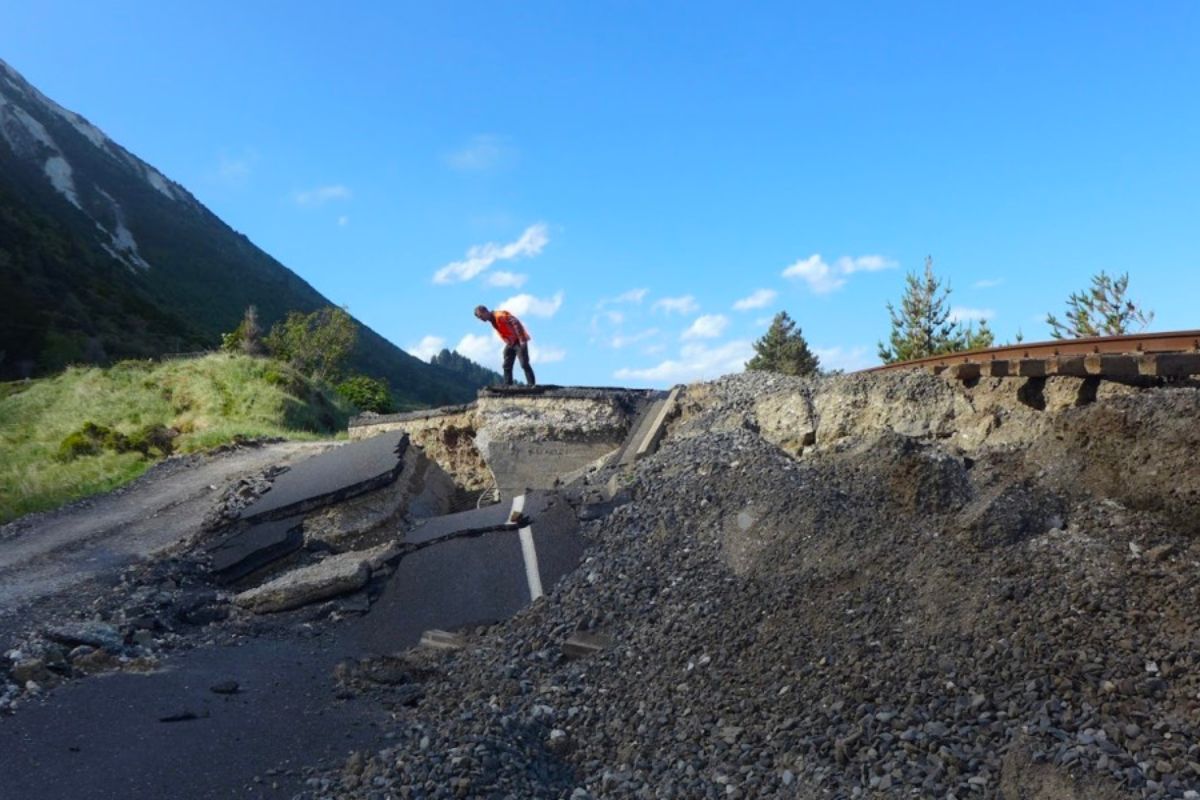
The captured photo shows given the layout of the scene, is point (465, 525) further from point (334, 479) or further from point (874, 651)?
point (874, 651)

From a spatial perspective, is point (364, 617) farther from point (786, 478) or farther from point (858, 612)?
point (858, 612)

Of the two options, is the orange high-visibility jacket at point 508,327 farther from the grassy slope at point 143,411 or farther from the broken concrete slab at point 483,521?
the grassy slope at point 143,411

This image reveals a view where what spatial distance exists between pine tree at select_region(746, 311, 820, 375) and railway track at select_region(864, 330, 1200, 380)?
2323 cm

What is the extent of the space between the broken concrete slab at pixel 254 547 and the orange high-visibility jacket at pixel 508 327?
4174 millimetres

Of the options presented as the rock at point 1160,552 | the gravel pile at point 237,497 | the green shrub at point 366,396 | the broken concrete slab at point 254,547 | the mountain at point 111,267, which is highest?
the mountain at point 111,267

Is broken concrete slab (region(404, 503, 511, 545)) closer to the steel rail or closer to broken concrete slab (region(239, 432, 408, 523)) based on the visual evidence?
broken concrete slab (region(239, 432, 408, 523))

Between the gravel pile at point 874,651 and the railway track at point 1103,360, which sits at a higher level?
the railway track at point 1103,360

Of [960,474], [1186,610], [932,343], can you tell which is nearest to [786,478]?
[960,474]

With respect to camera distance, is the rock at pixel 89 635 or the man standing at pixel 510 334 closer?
the rock at pixel 89 635

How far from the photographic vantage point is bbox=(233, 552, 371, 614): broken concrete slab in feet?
28.6

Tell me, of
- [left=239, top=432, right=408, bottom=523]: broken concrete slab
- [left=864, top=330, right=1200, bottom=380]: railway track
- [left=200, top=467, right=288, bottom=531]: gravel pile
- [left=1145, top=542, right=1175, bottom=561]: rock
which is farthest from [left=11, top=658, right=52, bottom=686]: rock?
[left=864, top=330, right=1200, bottom=380]: railway track

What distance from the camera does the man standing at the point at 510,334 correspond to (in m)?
13.7

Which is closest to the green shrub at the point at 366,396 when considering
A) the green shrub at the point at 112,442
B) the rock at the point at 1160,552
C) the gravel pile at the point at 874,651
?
the green shrub at the point at 112,442

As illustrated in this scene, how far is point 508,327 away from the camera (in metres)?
13.7
